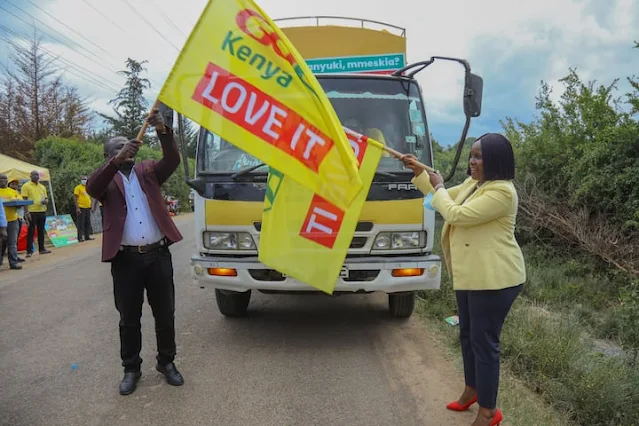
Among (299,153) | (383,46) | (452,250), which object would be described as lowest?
(452,250)

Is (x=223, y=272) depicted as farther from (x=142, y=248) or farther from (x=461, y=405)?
(x=461, y=405)

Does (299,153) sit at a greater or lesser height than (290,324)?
greater

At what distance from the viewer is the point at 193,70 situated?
3008mm

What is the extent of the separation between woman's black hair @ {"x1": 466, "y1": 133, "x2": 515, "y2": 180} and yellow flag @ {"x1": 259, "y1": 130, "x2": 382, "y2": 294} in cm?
105

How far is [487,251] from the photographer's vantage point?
2.88 metres

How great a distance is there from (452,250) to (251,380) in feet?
6.58

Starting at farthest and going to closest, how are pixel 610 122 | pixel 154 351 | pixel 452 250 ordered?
1. pixel 610 122
2. pixel 154 351
3. pixel 452 250

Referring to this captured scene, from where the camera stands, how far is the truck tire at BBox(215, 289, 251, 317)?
523 centimetres

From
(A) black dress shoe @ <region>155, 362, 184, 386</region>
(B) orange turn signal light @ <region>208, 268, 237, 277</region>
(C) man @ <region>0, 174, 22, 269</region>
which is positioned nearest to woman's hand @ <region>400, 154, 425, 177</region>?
(B) orange turn signal light @ <region>208, 268, 237, 277</region>

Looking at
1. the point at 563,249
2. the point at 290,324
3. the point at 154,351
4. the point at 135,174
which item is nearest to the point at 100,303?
the point at 154,351

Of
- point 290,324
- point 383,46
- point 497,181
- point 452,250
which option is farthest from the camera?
point 383,46

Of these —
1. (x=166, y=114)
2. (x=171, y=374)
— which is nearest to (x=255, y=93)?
(x=166, y=114)

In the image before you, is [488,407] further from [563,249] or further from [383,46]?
[563,249]

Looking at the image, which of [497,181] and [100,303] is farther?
[100,303]
